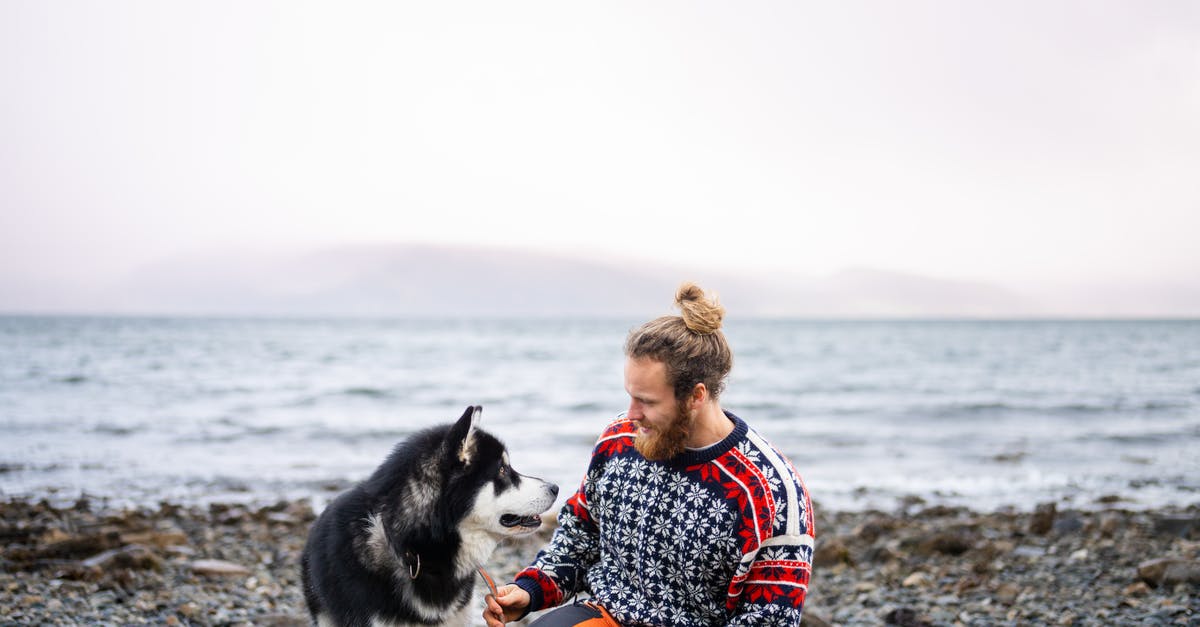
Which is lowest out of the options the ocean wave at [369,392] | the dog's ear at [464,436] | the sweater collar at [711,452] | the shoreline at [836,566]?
the ocean wave at [369,392]

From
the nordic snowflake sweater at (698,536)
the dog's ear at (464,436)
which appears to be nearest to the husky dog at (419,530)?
the dog's ear at (464,436)

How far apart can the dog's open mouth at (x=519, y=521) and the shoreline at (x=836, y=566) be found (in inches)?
22.7

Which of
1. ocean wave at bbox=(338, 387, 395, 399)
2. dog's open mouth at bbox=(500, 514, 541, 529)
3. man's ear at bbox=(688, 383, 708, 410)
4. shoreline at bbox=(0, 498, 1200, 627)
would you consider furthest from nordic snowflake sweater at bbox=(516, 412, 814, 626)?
ocean wave at bbox=(338, 387, 395, 399)

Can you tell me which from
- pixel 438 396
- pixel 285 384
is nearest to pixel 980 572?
pixel 438 396

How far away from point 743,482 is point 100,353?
3656 centimetres

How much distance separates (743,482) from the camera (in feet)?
8.36

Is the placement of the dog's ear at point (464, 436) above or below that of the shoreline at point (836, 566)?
above

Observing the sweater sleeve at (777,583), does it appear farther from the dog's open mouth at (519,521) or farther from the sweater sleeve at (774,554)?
the dog's open mouth at (519,521)

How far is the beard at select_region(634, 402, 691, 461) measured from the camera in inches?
102

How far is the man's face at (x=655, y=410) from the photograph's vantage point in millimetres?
2555

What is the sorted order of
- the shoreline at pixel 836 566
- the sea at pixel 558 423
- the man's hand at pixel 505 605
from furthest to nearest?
the sea at pixel 558 423 → the shoreline at pixel 836 566 → the man's hand at pixel 505 605

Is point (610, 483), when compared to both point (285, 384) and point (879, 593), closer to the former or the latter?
point (879, 593)

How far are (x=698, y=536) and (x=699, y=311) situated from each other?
76 centimetres

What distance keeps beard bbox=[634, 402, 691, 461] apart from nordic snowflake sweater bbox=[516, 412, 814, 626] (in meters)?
0.06
